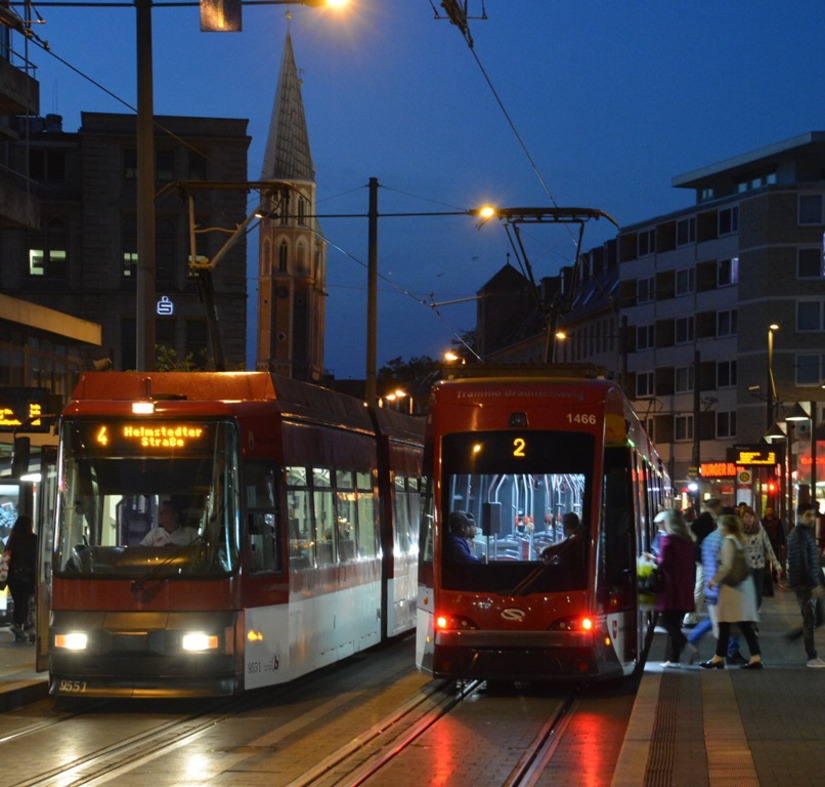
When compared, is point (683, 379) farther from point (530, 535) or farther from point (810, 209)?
point (530, 535)

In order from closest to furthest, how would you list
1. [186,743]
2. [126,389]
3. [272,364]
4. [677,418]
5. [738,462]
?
[186,743]
[126,389]
[738,462]
[677,418]
[272,364]

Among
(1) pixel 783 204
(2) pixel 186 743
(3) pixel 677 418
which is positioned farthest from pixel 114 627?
(3) pixel 677 418

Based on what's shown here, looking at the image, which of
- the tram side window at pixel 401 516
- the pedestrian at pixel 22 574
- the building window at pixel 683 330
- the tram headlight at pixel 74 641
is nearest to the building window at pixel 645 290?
the building window at pixel 683 330

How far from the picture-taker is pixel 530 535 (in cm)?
1473

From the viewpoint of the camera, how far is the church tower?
127000 mm

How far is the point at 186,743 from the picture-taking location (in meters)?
12.0

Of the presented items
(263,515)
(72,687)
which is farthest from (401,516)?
(72,687)

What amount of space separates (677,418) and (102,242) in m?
31.8

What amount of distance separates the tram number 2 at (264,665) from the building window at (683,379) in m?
69.4

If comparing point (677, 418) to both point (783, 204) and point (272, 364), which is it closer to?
point (783, 204)

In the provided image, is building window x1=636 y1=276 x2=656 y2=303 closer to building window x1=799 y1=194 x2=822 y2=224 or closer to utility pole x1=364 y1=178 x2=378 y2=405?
building window x1=799 y1=194 x2=822 y2=224

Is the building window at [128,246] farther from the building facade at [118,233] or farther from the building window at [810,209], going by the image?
the building window at [810,209]

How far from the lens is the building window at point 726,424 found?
79.0 meters

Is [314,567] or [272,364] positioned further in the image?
[272,364]
